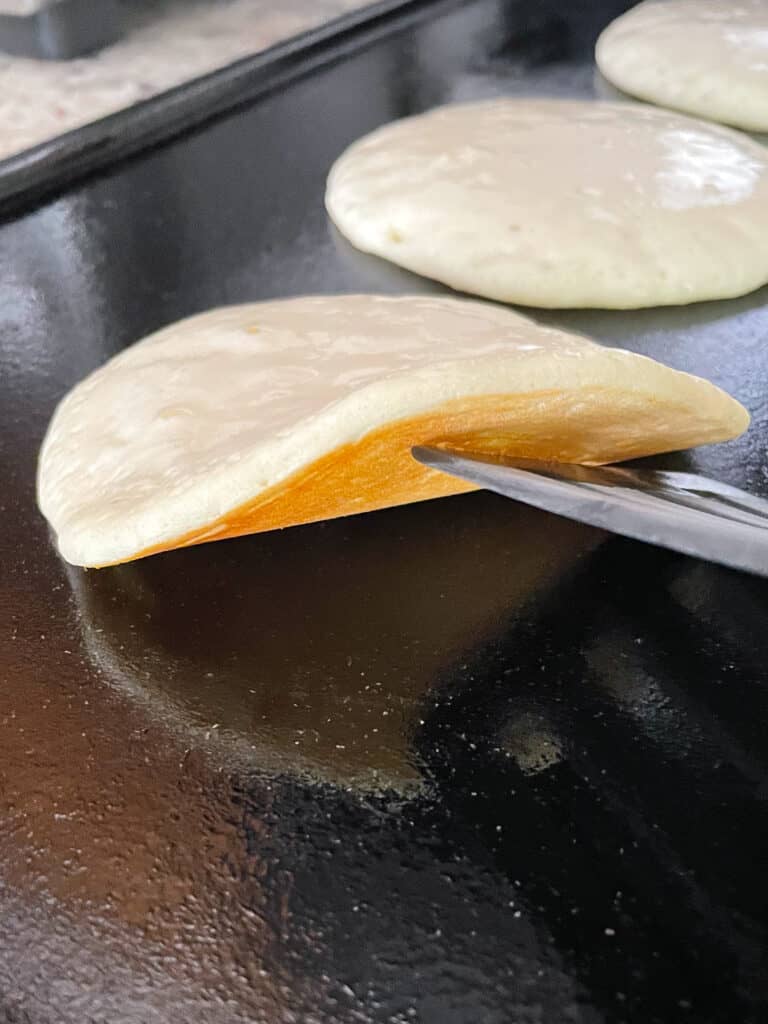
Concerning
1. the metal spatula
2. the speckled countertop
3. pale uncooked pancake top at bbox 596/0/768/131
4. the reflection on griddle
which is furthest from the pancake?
the speckled countertop

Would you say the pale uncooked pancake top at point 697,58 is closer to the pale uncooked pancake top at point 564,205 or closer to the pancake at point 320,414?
the pale uncooked pancake top at point 564,205

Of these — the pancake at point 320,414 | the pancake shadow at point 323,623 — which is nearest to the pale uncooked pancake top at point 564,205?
the pancake at point 320,414

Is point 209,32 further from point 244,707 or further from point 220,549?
point 244,707

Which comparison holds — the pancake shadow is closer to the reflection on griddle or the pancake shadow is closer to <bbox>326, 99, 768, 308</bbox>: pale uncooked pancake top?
the reflection on griddle

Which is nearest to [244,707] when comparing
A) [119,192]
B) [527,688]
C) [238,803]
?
[238,803]

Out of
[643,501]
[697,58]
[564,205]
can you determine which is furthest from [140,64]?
[643,501]

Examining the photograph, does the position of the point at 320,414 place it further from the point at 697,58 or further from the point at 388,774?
the point at 697,58
